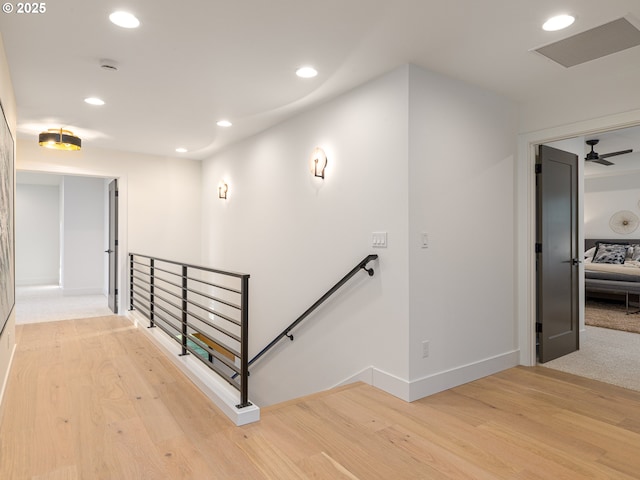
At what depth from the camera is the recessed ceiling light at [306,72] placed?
306 centimetres

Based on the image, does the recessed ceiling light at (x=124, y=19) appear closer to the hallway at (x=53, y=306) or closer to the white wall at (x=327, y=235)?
the white wall at (x=327, y=235)

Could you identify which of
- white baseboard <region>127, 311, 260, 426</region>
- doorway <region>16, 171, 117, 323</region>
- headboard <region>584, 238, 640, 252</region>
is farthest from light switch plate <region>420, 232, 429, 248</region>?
headboard <region>584, 238, 640, 252</region>

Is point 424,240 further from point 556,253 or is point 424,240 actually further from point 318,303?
point 556,253

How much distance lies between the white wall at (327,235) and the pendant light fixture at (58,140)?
1870 millimetres

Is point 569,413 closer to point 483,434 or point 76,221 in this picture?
point 483,434

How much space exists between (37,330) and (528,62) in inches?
233

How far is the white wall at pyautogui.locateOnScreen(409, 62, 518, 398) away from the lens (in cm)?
299

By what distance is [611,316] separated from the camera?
616 cm

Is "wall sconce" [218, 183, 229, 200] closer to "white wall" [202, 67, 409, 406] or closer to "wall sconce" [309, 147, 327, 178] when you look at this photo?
"white wall" [202, 67, 409, 406]

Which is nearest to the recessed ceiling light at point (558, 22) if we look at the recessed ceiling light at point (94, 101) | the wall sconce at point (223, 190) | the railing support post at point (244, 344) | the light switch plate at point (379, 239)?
the light switch plate at point (379, 239)

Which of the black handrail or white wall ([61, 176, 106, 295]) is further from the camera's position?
white wall ([61, 176, 106, 295])

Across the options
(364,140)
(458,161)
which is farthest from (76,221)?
(458,161)

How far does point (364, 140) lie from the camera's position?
3303mm

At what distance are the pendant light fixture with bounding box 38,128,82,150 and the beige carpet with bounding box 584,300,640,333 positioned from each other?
23.0 feet
